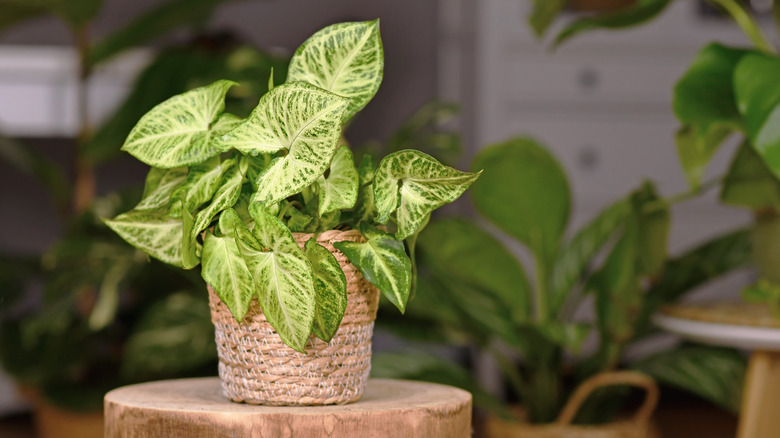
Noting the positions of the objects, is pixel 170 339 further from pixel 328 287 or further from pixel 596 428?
pixel 328 287

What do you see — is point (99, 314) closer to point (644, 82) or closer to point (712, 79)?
point (712, 79)

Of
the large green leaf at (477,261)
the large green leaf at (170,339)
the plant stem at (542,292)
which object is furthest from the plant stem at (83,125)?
the plant stem at (542,292)

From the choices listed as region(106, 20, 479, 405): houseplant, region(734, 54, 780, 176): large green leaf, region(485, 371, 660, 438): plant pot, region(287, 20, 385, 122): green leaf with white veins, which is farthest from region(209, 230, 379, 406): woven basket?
region(485, 371, 660, 438): plant pot

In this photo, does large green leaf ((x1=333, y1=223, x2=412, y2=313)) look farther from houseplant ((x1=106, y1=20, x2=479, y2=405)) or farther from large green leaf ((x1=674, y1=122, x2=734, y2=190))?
large green leaf ((x1=674, y1=122, x2=734, y2=190))

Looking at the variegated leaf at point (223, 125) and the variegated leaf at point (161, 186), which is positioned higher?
the variegated leaf at point (223, 125)

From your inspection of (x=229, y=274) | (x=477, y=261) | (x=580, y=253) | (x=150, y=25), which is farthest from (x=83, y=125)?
(x=229, y=274)

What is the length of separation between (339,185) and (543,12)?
2.32ft

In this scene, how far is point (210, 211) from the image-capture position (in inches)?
19.8

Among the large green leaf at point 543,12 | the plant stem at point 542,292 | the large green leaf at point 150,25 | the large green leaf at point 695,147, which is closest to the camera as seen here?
the large green leaf at point 695,147

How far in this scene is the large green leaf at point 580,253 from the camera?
49.0 inches

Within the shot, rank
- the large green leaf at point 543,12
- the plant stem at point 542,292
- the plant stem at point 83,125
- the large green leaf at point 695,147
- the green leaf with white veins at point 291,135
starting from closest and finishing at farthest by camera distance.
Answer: the green leaf with white veins at point 291,135
the large green leaf at point 695,147
the large green leaf at point 543,12
the plant stem at point 542,292
the plant stem at point 83,125

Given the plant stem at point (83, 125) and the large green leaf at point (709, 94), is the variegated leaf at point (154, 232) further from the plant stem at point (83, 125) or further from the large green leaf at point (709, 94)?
the plant stem at point (83, 125)

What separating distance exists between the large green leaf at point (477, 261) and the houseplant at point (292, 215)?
0.64 meters

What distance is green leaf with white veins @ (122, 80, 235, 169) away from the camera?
524 mm
